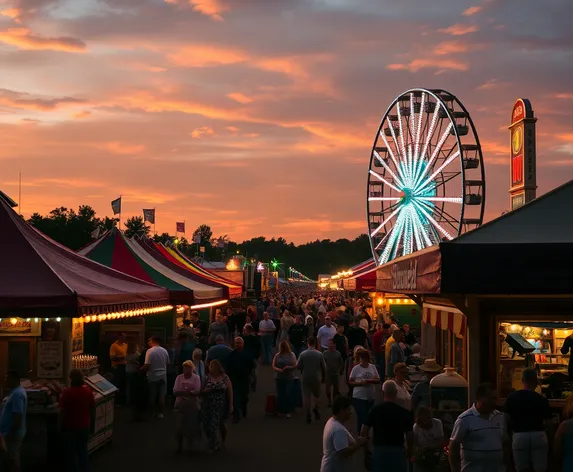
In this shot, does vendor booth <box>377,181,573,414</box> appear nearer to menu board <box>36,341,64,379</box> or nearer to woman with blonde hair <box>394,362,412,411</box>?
woman with blonde hair <box>394,362,412,411</box>

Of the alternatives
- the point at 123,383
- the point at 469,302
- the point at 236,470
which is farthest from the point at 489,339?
the point at 123,383

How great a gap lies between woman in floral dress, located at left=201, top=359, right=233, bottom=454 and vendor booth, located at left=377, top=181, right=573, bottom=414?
3.02 metres

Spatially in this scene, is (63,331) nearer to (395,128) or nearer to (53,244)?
(53,244)

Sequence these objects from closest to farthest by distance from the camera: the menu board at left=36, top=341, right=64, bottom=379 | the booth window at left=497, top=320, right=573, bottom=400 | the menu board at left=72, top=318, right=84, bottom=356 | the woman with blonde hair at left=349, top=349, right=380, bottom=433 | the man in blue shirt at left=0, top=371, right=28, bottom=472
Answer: the man in blue shirt at left=0, top=371, right=28, bottom=472 < the booth window at left=497, top=320, right=573, bottom=400 < the menu board at left=36, top=341, right=64, bottom=379 < the woman with blonde hair at left=349, top=349, right=380, bottom=433 < the menu board at left=72, top=318, right=84, bottom=356

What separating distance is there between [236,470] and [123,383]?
7356 millimetres

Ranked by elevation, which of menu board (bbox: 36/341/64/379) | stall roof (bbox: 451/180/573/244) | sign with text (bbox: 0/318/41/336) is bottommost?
menu board (bbox: 36/341/64/379)

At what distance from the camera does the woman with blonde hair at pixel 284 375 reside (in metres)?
17.2

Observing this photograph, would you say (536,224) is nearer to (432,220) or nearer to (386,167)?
(432,220)

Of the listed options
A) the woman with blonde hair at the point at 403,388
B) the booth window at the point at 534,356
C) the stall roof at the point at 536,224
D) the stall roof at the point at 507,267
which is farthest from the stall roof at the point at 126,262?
the stall roof at the point at 507,267

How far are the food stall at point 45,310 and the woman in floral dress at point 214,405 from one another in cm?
143

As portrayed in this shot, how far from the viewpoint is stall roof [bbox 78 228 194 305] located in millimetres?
22547

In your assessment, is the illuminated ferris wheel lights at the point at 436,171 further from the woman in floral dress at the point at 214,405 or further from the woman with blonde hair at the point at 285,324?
the woman in floral dress at the point at 214,405

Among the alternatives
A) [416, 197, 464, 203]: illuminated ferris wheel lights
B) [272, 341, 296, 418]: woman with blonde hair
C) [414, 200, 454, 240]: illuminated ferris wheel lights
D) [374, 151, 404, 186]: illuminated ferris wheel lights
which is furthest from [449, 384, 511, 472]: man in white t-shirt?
[374, 151, 404, 186]: illuminated ferris wheel lights

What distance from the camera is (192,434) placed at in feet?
44.3
